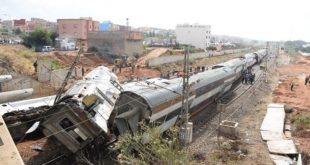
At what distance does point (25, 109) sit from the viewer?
16.8 metres

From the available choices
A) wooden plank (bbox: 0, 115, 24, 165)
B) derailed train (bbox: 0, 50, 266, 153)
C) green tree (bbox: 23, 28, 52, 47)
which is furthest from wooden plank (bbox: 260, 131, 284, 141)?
green tree (bbox: 23, 28, 52, 47)

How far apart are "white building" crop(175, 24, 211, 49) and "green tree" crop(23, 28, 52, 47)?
6253cm

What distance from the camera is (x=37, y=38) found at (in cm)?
5919

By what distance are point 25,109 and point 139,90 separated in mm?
6409

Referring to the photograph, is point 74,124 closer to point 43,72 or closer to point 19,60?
point 43,72

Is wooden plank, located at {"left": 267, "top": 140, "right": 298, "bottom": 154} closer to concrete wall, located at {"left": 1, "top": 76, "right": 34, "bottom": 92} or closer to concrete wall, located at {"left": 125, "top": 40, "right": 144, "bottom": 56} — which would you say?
concrete wall, located at {"left": 1, "top": 76, "right": 34, "bottom": 92}

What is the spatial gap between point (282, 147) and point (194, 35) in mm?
102868

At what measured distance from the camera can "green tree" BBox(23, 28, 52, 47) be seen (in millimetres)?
58469

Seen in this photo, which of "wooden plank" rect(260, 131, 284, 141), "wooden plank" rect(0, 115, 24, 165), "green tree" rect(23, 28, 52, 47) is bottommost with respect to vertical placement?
"wooden plank" rect(260, 131, 284, 141)

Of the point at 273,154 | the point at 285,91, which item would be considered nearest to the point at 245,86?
the point at 285,91

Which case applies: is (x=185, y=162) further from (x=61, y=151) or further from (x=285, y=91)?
(x=285, y=91)

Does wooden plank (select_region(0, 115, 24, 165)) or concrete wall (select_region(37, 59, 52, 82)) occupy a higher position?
wooden plank (select_region(0, 115, 24, 165))

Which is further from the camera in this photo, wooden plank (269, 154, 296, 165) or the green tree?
the green tree

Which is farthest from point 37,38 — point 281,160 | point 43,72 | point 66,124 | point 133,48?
point 281,160
